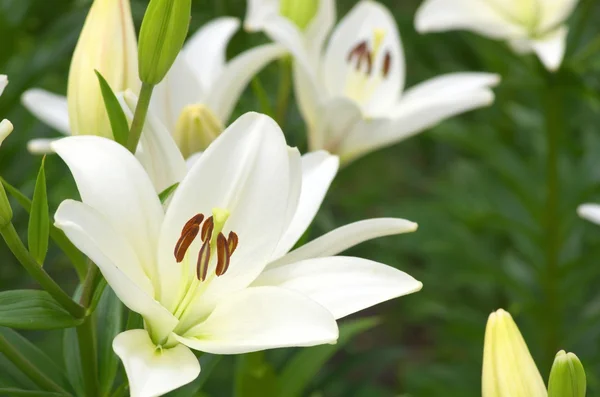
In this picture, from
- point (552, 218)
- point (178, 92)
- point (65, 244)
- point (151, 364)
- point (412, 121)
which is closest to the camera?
point (151, 364)

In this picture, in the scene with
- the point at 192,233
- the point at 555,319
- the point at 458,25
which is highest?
the point at 192,233

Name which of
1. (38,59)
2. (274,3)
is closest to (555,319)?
(274,3)

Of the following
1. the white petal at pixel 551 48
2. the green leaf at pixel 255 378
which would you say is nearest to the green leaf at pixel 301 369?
the green leaf at pixel 255 378

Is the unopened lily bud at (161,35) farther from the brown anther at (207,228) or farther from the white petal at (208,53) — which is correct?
the white petal at (208,53)

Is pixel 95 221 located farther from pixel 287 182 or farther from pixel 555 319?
pixel 555 319

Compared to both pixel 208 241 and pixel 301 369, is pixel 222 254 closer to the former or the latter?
pixel 208 241

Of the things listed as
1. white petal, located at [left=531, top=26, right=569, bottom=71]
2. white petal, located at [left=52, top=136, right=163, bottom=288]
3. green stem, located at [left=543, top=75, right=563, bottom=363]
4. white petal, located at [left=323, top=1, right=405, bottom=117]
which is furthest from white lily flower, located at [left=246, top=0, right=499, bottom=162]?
white petal, located at [left=52, top=136, right=163, bottom=288]

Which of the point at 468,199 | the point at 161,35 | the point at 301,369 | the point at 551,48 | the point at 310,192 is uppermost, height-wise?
the point at 161,35

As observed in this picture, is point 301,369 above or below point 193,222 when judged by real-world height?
below

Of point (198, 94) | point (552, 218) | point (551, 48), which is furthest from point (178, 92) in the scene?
point (552, 218)
